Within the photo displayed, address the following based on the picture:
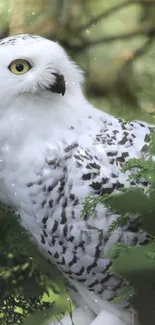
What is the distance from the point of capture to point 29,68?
22.8 inches

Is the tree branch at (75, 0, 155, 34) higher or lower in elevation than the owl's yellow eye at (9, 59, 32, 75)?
higher

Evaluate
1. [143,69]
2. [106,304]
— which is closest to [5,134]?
[106,304]

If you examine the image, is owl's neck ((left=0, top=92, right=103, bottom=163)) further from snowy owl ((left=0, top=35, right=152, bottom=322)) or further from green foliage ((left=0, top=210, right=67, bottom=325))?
green foliage ((left=0, top=210, right=67, bottom=325))

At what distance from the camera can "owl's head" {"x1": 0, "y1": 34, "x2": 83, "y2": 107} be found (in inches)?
22.5

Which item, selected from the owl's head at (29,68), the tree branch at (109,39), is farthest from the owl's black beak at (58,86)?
the tree branch at (109,39)

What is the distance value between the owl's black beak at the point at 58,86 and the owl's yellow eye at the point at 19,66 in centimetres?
3

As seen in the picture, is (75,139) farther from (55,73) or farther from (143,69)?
(143,69)

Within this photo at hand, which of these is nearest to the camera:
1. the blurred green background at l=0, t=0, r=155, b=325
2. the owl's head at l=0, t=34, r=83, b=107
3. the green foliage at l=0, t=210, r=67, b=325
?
the owl's head at l=0, t=34, r=83, b=107

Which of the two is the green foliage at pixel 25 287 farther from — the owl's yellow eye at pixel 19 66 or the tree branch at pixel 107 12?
the tree branch at pixel 107 12

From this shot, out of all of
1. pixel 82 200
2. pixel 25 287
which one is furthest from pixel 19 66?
pixel 25 287

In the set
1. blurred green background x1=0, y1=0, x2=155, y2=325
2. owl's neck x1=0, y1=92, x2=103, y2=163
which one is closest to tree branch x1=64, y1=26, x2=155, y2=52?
blurred green background x1=0, y1=0, x2=155, y2=325

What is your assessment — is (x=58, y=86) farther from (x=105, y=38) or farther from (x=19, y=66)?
(x=105, y=38)

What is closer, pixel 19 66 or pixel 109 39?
pixel 19 66

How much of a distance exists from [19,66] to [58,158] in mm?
87
